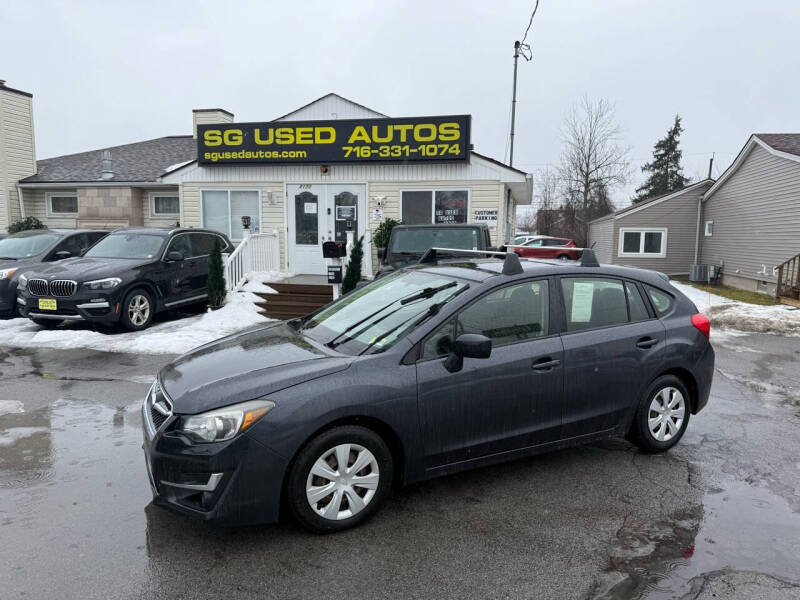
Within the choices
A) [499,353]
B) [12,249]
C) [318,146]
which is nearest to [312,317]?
[499,353]

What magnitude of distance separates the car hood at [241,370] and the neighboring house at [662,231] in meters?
23.7

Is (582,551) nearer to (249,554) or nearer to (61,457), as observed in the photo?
(249,554)

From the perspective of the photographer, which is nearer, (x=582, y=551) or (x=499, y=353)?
(x=582, y=551)

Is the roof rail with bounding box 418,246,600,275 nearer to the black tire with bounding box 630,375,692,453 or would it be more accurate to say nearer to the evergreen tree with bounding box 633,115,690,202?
the black tire with bounding box 630,375,692,453

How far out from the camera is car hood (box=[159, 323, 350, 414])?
3129mm

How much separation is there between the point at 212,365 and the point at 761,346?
896 centimetres

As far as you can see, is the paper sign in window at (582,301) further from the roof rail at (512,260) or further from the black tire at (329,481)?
the black tire at (329,481)

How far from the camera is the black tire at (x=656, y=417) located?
14.2ft

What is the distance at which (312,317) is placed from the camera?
15.1 feet

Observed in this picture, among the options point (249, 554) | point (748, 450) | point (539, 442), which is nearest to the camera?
point (249, 554)

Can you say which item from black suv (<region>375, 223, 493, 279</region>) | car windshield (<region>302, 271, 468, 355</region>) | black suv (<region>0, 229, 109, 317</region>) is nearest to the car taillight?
car windshield (<region>302, 271, 468, 355</region>)

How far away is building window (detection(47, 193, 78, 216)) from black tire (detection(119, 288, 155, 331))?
39.9 feet

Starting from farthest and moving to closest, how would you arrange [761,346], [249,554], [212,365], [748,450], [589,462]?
[761,346] → [748,450] → [589,462] → [212,365] → [249,554]

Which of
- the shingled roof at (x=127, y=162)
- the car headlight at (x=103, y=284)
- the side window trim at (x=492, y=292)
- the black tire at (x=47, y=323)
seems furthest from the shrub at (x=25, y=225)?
the side window trim at (x=492, y=292)
